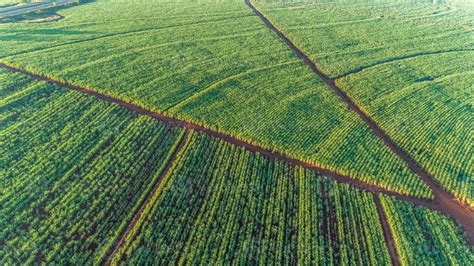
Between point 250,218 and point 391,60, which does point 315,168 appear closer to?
point 250,218

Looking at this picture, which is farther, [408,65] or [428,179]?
[408,65]

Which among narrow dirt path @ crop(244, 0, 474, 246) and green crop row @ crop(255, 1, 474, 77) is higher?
green crop row @ crop(255, 1, 474, 77)

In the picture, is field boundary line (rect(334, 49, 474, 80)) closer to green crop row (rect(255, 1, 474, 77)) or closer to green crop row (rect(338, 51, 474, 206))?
green crop row (rect(255, 1, 474, 77))

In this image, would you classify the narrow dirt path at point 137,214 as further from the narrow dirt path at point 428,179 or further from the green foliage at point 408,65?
the green foliage at point 408,65

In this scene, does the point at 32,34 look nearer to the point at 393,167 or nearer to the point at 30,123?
the point at 30,123

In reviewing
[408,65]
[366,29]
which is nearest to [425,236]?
[408,65]

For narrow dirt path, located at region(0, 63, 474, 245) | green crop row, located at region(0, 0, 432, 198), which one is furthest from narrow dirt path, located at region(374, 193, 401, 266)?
green crop row, located at region(0, 0, 432, 198)

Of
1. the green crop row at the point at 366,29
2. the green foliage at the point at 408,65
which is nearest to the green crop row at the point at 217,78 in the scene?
the green foliage at the point at 408,65
